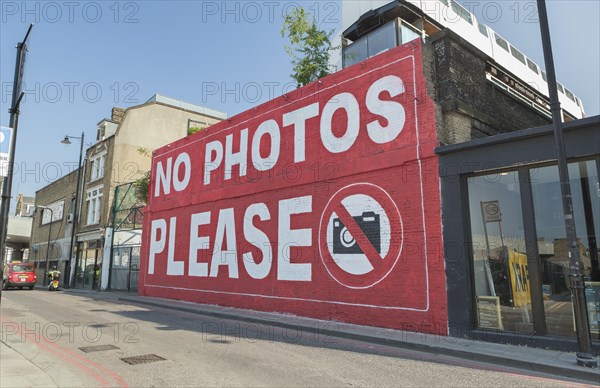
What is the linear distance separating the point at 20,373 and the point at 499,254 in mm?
8926

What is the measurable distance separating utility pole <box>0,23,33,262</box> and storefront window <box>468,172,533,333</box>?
882cm

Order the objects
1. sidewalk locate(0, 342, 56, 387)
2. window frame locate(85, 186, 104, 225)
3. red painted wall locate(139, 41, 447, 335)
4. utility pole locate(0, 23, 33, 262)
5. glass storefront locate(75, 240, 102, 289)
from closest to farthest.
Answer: sidewalk locate(0, 342, 56, 387) < utility pole locate(0, 23, 33, 262) < red painted wall locate(139, 41, 447, 335) < glass storefront locate(75, 240, 102, 289) < window frame locate(85, 186, 104, 225)

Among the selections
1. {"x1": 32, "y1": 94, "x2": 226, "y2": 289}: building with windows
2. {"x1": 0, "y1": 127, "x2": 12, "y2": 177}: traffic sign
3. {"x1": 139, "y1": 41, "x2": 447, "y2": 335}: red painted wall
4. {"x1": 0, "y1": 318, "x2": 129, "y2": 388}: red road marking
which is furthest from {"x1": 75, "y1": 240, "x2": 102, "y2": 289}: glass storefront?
{"x1": 0, "y1": 127, "x2": 12, "y2": 177}: traffic sign

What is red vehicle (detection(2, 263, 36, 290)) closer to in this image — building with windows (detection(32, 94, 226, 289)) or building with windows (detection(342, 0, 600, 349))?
A: building with windows (detection(32, 94, 226, 289))

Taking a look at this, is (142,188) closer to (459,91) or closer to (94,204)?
(94,204)

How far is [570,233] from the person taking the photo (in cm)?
680

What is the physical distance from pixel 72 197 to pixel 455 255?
33.9 meters

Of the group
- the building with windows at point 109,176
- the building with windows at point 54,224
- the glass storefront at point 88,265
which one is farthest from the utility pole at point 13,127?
the building with windows at point 54,224

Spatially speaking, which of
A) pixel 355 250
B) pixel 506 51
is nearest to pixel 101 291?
pixel 355 250

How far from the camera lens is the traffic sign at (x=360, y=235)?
1046 centimetres

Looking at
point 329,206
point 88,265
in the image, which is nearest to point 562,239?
point 329,206

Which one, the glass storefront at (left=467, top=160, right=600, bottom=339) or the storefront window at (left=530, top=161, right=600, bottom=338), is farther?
the glass storefront at (left=467, top=160, right=600, bottom=339)

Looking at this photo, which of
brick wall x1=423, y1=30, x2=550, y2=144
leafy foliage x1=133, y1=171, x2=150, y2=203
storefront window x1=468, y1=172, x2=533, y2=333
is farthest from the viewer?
leafy foliage x1=133, y1=171, x2=150, y2=203

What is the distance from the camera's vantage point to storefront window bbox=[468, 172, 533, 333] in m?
8.57
